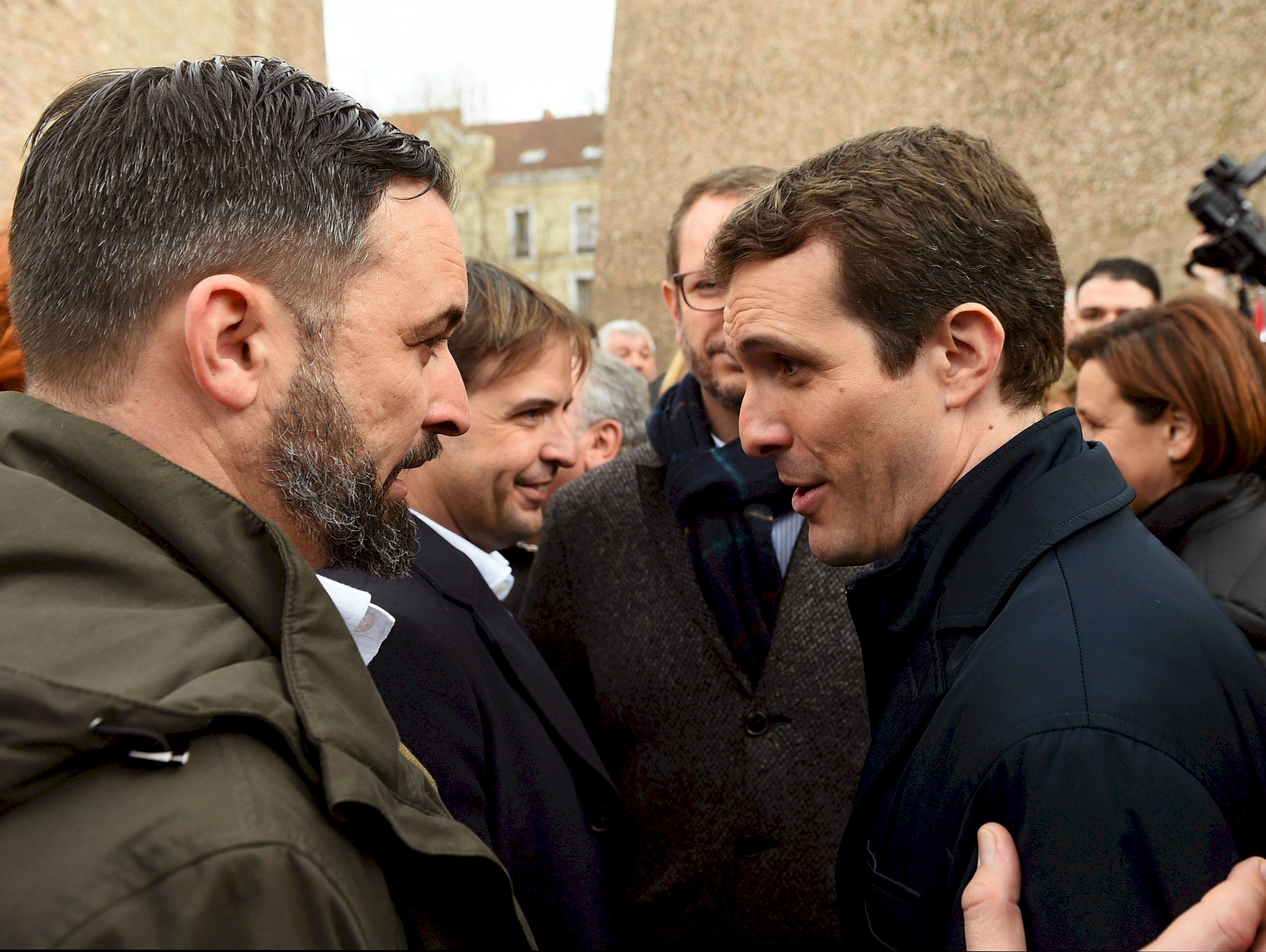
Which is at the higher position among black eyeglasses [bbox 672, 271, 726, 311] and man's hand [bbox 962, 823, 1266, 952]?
black eyeglasses [bbox 672, 271, 726, 311]

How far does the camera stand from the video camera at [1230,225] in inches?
177

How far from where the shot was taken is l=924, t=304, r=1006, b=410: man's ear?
160cm

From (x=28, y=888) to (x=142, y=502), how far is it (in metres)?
0.38

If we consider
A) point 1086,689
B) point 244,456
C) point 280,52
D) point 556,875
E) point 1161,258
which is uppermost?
point 280,52

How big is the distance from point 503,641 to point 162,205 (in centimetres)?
105

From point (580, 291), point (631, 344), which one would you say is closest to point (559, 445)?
point (631, 344)

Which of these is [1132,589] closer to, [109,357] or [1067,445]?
[1067,445]

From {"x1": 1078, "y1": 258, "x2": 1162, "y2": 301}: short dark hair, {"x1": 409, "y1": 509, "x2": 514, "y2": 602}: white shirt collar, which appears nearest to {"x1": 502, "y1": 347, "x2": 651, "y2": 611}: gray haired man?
{"x1": 409, "y1": 509, "x2": 514, "y2": 602}: white shirt collar

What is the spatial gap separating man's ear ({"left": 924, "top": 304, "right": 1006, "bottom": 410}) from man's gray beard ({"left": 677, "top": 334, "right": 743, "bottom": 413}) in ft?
3.32

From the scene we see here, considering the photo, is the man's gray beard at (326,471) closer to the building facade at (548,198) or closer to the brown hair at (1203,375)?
the brown hair at (1203,375)

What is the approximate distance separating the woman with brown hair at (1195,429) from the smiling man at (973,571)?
1.22 metres

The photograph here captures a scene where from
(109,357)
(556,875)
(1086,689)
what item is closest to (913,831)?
(1086,689)

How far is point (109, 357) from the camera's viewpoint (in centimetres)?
120

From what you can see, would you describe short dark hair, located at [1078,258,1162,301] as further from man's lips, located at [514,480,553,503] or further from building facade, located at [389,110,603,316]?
building facade, located at [389,110,603,316]
